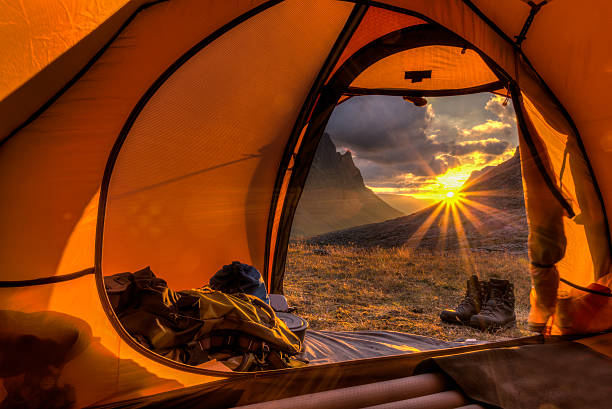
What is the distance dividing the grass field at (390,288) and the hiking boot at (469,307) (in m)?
0.07

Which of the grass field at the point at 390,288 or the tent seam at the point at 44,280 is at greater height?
the tent seam at the point at 44,280

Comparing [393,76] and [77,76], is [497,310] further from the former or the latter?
[77,76]

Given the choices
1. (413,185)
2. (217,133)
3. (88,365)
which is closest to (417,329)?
(217,133)

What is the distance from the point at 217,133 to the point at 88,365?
4.98 ft

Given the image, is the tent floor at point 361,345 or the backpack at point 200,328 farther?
the tent floor at point 361,345

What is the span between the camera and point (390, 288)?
5141 mm

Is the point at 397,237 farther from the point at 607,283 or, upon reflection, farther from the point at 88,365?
the point at 88,365

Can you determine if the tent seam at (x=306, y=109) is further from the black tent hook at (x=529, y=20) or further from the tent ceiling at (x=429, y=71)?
the black tent hook at (x=529, y=20)

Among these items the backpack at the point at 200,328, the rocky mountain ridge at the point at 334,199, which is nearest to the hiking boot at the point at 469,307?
the backpack at the point at 200,328

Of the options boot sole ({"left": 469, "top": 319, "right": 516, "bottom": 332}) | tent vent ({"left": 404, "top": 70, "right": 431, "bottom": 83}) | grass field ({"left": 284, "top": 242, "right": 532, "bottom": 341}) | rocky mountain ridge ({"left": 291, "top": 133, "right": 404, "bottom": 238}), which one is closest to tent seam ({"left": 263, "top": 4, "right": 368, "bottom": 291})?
tent vent ({"left": 404, "top": 70, "right": 431, "bottom": 83})

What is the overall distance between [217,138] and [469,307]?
2338mm

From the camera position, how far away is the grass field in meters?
3.00

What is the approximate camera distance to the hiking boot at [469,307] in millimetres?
2814

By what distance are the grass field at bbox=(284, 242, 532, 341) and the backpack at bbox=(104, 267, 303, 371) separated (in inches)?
55.7
